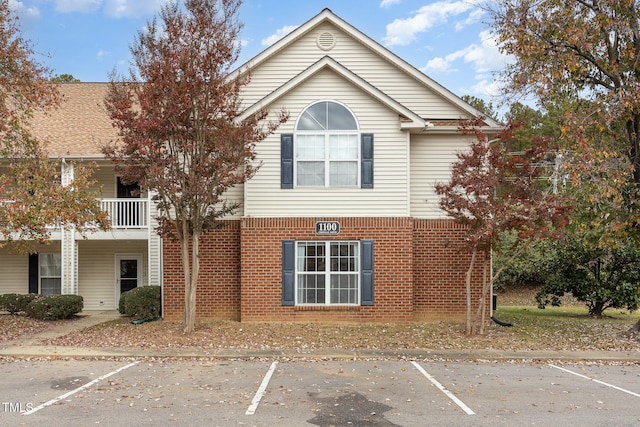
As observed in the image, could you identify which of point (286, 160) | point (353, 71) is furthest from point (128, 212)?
point (353, 71)

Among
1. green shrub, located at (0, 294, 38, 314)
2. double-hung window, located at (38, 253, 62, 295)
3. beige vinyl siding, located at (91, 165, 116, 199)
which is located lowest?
green shrub, located at (0, 294, 38, 314)

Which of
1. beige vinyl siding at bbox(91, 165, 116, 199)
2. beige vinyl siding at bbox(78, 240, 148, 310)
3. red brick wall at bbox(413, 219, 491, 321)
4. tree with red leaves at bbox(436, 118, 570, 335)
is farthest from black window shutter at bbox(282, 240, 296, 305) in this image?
beige vinyl siding at bbox(91, 165, 116, 199)

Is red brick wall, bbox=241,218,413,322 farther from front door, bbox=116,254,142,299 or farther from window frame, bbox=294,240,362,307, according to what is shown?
front door, bbox=116,254,142,299

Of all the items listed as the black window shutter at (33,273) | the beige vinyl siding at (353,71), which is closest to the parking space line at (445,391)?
the beige vinyl siding at (353,71)

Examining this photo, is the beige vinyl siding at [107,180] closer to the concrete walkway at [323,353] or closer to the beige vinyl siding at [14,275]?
the beige vinyl siding at [14,275]

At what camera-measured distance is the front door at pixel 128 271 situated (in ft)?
73.2

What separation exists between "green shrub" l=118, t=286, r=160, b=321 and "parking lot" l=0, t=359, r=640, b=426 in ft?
17.9

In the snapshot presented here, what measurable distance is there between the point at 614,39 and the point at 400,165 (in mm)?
6193

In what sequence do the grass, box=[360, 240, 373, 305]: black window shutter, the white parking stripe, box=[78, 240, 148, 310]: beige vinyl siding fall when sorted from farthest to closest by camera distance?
box=[78, 240, 148, 310]: beige vinyl siding < box=[360, 240, 373, 305]: black window shutter < the grass < the white parking stripe

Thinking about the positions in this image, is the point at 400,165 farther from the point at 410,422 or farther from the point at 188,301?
the point at 410,422

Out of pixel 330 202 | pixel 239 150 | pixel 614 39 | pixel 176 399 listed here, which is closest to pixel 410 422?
pixel 176 399

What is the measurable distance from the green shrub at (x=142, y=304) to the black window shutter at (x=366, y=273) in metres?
6.22

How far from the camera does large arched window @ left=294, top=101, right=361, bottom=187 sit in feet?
54.4

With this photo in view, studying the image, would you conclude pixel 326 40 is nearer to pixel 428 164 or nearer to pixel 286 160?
pixel 286 160
